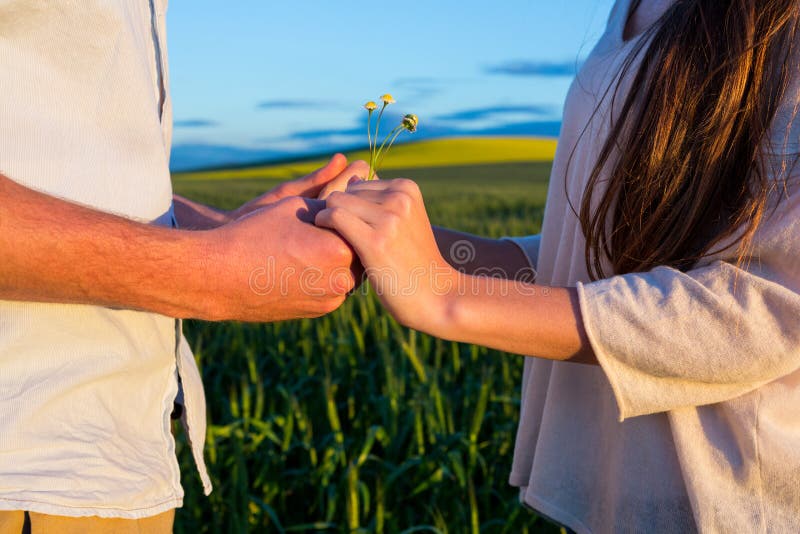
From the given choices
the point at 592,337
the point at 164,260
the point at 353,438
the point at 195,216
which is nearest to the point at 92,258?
the point at 164,260

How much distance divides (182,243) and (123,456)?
319mm

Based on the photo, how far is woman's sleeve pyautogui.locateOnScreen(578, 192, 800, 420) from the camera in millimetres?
982

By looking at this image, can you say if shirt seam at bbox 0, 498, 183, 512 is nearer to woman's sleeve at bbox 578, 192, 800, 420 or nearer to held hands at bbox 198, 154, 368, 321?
held hands at bbox 198, 154, 368, 321

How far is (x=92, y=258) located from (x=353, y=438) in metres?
1.66

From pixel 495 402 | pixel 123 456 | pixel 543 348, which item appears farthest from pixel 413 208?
pixel 495 402

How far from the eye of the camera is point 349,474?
6.40 feet

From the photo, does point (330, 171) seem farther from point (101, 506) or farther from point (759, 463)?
point (759, 463)

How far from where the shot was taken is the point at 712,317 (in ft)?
3.25

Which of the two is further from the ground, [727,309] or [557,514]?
[727,309]

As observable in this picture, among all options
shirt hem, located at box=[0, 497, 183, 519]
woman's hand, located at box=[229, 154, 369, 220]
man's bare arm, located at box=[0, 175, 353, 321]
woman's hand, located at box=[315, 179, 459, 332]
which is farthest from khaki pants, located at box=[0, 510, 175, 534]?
woman's hand, located at box=[229, 154, 369, 220]

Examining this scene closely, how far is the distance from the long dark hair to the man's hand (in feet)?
1.34

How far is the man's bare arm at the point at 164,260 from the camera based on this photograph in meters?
0.91

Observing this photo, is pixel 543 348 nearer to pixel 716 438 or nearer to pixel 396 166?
pixel 716 438

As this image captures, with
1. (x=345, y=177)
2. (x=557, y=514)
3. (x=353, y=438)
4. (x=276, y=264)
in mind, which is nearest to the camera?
(x=276, y=264)
